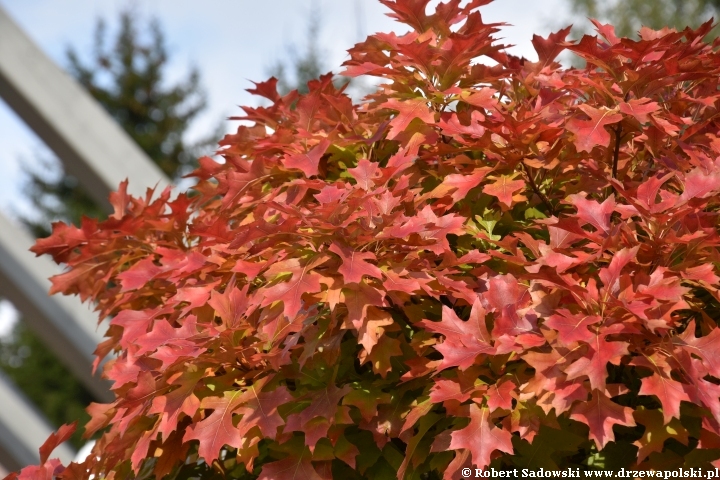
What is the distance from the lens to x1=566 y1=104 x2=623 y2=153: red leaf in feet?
3.99

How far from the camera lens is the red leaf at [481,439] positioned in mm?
1098

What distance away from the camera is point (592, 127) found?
1233 millimetres

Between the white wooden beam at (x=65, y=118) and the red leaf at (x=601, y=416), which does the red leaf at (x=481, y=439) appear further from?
the white wooden beam at (x=65, y=118)

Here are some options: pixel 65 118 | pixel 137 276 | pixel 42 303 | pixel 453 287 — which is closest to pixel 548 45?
pixel 453 287

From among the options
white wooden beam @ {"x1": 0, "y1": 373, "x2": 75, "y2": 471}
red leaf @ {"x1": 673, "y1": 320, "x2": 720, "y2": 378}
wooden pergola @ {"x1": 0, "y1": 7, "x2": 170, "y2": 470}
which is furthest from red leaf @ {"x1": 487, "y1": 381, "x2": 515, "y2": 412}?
white wooden beam @ {"x1": 0, "y1": 373, "x2": 75, "y2": 471}

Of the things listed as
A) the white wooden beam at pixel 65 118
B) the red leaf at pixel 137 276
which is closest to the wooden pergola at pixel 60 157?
the white wooden beam at pixel 65 118

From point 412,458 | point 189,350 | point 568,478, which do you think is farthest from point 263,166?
point 568,478

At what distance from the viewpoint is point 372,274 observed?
1.11 metres

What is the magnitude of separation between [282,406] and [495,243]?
44cm

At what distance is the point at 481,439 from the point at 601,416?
0.17 metres

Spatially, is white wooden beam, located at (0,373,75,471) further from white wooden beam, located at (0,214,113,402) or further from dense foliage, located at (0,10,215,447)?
dense foliage, located at (0,10,215,447)

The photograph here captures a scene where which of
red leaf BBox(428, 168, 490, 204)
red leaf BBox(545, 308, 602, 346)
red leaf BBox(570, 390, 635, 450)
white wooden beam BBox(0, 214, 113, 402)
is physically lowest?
red leaf BBox(570, 390, 635, 450)

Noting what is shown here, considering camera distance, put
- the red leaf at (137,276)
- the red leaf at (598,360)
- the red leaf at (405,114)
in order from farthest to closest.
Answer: the red leaf at (137,276) → the red leaf at (405,114) → the red leaf at (598,360)

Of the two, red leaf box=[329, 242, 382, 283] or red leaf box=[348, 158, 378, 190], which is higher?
red leaf box=[348, 158, 378, 190]
